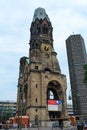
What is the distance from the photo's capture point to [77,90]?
130 m

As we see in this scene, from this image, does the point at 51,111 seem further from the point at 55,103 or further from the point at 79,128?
the point at 79,128

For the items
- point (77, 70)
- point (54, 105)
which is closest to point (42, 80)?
point (54, 105)

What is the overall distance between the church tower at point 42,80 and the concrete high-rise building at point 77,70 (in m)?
50.2

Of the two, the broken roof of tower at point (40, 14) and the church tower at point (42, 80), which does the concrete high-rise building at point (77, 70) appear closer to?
the church tower at point (42, 80)

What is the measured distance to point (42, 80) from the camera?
69688 mm

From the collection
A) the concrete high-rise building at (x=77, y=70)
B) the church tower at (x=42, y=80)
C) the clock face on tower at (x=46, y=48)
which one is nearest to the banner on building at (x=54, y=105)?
the church tower at (x=42, y=80)

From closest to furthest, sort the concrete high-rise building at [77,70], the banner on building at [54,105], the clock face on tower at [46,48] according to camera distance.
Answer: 1. the banner on building at [54,105]
2. the clock face on tower at [46,48]
3. the concrete high-rise building at [77,70]

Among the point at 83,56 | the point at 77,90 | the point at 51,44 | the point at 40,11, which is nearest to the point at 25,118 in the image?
the point at 51,44

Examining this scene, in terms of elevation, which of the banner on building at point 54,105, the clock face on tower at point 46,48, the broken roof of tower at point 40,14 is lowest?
the banner on building at point 54,105

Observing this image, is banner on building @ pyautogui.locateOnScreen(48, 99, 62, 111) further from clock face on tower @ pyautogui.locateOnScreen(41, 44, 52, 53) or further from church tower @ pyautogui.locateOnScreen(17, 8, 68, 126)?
clock face on tower @ pyautogui.locateOnScreen(41, 44, 52, 53)

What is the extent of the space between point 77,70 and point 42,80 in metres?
64.4

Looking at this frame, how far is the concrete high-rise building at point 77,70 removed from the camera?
130650 millimetres

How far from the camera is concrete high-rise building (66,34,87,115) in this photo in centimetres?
13065

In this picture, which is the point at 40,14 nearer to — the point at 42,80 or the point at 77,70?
the point at 42,80
